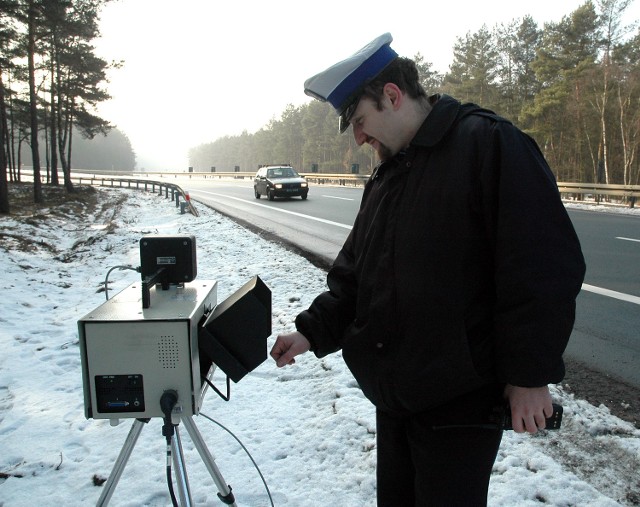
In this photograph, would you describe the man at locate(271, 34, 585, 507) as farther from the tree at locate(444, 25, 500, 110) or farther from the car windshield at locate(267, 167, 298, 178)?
the tree at locate(444, 25, 500, 110)

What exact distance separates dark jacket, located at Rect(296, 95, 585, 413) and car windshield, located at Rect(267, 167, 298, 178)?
75.5 feet

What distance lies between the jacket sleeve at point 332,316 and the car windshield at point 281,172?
74.2 feet

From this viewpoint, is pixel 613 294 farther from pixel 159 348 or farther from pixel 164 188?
pixel 164 188

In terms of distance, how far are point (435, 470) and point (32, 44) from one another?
2690 centimetres

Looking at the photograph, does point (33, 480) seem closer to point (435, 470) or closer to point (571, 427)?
point (435, 470)

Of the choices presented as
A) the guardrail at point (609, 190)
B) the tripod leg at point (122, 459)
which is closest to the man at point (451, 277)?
the tripod leg at point (122, 459)

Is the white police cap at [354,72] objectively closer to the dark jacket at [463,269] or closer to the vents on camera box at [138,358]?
the dark jacket at [463,269]

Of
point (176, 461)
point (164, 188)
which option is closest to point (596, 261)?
point (176, 461)

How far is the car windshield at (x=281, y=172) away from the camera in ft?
79.8

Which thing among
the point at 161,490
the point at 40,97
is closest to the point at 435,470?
the point at 161,490

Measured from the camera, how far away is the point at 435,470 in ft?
5.05

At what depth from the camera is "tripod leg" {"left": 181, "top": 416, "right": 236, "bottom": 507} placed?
1972 mm

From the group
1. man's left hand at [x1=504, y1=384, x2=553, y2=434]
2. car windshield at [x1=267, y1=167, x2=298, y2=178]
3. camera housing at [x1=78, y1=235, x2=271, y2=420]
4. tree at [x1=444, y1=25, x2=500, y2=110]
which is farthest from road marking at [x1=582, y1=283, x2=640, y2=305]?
tree at [x1=444, y1=25, x2=500, y2=110]

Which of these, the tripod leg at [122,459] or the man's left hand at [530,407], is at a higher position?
the man's left hand at [530,407]
